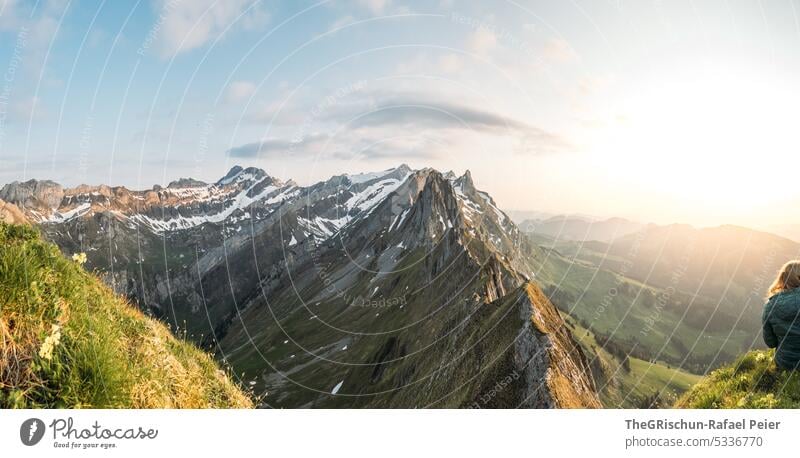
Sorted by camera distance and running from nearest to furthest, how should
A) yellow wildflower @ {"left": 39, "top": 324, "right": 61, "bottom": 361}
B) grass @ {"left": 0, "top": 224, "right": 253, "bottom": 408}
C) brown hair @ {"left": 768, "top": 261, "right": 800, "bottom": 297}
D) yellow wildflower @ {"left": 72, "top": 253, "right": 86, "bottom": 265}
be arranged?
yellow wildflower @ {"left": 39, "top": 324, "right": 61, "bottom": 361}, grass @ {"left": 0, "top": 224, "right": 253, "bottom": 408}, yellow wildflower @ {"left": 72, "top": 253, "right": 86, "bottom": 265}, brown hair @ {"left": 768, "top": 261, "right": 800, "bottom": 297}

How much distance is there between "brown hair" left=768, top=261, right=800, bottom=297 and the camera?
37.9 feet

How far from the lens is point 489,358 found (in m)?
29.4

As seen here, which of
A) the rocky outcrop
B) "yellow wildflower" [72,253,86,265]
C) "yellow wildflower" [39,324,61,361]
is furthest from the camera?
the rocky outcrop

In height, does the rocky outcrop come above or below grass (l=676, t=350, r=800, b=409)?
below

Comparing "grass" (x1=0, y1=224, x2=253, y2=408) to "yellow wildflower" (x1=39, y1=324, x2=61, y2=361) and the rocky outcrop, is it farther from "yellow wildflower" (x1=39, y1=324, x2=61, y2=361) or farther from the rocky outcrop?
the rocky outcrop

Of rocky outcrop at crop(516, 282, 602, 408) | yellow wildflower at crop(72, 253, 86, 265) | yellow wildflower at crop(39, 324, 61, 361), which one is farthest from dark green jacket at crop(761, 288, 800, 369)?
yellow wildflower at crop(72, 253, 86, 265)

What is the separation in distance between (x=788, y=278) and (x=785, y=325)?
1454mm

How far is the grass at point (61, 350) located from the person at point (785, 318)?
1345 centimetres

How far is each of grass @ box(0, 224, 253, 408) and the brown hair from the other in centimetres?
1428

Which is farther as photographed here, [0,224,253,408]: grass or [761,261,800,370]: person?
[761,261,800,370]: person

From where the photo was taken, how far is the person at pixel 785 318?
35.6ft

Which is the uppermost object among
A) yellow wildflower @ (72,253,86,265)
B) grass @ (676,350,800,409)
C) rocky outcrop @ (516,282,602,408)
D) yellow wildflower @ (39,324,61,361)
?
yellow wildflower @ (72,253,86,265)
